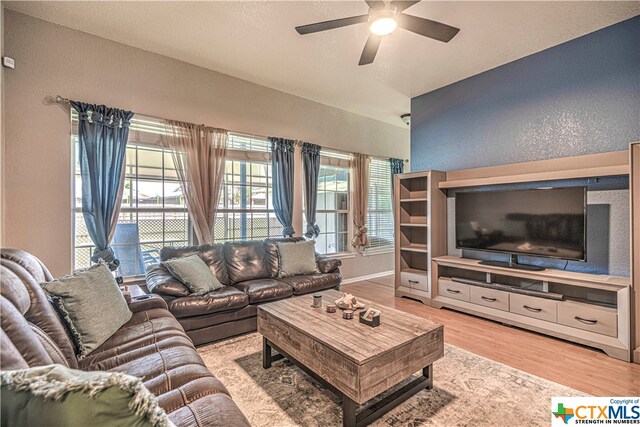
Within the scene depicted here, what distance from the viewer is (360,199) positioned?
217 inches

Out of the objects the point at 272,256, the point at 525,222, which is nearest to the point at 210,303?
the point at 272,256

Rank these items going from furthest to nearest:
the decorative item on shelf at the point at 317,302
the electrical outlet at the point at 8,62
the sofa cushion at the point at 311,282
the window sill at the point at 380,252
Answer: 1. the window sill at the point at 380,252
2. the sofa cushion at the point at 311,282
3. the electrical outlet at the point at 8,62
4. the decorative item on shelf at the point at 317,302

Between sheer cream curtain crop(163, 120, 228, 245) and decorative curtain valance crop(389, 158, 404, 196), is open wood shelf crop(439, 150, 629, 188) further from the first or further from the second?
sheer cream curtain crop(163, 120, 228, 245)

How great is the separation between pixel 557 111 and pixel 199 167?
13.9 feet

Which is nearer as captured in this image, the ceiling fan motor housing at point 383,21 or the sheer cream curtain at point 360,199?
the ceiling fan motor housing at point 383,21

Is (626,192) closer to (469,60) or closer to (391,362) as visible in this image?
(469,60)

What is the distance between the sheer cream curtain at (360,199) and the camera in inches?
216

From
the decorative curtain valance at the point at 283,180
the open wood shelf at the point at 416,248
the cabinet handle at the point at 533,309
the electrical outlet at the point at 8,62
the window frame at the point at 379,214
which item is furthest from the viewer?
the window frame at the point at 379,214

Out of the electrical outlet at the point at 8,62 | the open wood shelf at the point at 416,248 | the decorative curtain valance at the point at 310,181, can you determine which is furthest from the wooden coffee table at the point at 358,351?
the electrical outlet at the point at 8,62

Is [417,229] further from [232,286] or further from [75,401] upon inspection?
[75,401]

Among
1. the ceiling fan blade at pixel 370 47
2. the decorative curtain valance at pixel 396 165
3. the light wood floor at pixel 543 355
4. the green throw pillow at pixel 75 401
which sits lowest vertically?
the light wood floor at pixel 543 355

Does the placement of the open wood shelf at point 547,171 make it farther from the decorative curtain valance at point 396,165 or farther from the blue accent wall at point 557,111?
the decorative curtain valance at point 396,165

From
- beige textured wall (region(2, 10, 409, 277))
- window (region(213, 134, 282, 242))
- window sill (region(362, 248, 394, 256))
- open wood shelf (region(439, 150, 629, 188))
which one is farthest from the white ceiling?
window sill (region(362, 248, 394, 256))

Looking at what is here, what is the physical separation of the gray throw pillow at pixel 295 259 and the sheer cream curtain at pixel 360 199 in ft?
5.50
